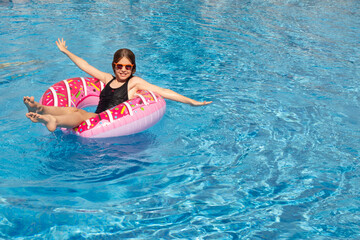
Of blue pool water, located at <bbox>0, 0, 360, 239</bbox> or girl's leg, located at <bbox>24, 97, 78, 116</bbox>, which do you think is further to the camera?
girl's leg, located at <bbox>24, 97, 78, 116</bbox>

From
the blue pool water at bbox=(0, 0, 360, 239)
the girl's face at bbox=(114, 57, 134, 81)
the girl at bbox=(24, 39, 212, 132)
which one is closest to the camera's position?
the blue pool water at bbox=(0, 0, 360, 239)

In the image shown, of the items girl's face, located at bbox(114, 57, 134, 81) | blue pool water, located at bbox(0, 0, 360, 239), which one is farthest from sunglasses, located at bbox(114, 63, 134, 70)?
blue pool water, located at bbox(0, 0, 360, 239)

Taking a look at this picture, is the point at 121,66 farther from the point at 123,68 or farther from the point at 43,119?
the point at 43,119

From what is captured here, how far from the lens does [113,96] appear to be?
15.1 ft

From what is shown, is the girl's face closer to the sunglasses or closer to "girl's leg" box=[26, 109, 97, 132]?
the sunglasses

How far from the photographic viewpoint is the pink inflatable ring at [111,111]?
4176 mm

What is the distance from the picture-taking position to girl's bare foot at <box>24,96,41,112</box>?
346 cm

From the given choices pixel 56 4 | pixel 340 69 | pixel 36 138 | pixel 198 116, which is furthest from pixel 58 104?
pixel 56 4

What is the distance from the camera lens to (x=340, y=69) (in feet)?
24.4

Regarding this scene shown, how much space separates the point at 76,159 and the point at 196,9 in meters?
9.96

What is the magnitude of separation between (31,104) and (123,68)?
1.26 metres

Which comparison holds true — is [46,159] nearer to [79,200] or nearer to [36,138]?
[36,138]

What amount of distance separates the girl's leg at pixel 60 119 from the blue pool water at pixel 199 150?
266 mm

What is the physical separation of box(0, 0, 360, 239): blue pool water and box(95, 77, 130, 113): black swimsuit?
1.63ft
